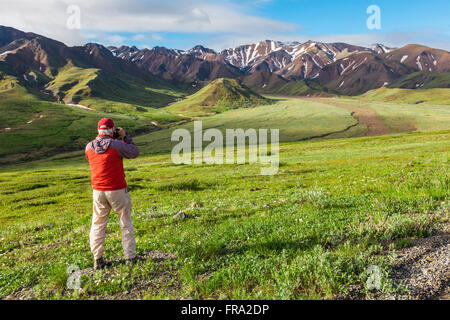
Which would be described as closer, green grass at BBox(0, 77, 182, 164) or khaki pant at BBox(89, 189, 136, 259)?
khaki pant at BBox(89, 189, 136, 259)

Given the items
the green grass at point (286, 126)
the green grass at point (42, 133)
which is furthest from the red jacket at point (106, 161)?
the green grass at point (42, 133)

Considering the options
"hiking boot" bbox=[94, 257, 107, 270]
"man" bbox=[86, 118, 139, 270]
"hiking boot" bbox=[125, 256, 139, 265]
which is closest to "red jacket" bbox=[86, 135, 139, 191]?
"man" bbox=[86, 118, 139, 270]

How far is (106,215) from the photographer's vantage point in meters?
8.91

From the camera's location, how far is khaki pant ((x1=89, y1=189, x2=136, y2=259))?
859cm

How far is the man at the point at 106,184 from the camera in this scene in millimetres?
8547

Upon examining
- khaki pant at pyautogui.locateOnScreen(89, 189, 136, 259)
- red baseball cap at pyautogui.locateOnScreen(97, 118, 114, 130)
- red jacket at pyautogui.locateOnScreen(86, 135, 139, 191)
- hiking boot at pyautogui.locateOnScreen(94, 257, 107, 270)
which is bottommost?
hiking boot at pyautogui.locateOnScreen(94, 257, 107, 270)

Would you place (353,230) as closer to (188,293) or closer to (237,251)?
(237,251)

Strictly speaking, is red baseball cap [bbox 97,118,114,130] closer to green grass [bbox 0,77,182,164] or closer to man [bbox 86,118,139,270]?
man [bbox 86,118,139,270]

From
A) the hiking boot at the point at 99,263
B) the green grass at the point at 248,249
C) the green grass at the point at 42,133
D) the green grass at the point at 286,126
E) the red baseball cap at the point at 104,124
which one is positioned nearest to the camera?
the green grass at the point at 248,249

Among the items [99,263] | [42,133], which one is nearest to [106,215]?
[99,263]

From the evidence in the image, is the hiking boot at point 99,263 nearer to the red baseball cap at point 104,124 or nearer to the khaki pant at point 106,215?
the khaki pant at point 106,215

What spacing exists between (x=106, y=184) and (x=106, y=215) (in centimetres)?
109
